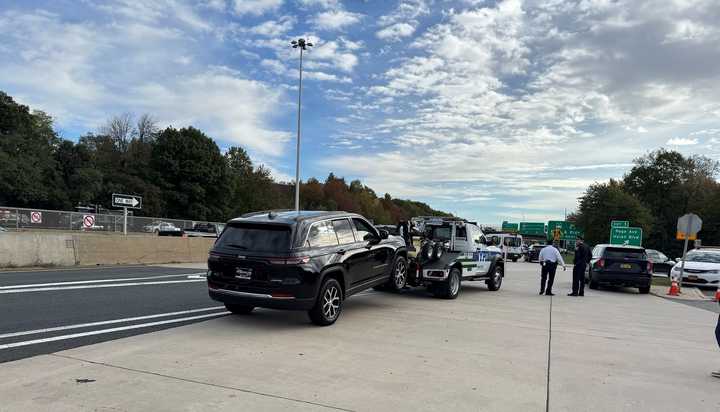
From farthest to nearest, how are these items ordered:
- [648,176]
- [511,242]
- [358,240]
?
[648,176] < [511,242] < [358,240]

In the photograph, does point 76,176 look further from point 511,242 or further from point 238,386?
point 238,386

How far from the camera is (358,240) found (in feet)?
29.4

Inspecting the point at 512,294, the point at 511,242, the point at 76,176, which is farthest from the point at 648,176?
the point at 76,176

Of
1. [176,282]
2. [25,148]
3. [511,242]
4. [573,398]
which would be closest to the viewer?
[573,398]

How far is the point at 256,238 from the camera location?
7793mm

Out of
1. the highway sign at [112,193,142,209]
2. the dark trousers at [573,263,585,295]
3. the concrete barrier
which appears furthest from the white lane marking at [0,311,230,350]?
the highway sign at [112,193,142,209]

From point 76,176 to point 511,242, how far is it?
53.0 metres

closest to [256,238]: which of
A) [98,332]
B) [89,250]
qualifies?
[98,332]

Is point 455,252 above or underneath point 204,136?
underneath

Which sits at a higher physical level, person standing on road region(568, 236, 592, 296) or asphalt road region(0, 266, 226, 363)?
person standing on road region(568, 236, 592, 296)

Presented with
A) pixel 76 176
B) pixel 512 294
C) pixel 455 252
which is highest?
pixel 76 176

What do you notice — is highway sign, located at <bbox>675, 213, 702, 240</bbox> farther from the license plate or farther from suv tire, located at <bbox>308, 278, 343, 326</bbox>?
the license plate

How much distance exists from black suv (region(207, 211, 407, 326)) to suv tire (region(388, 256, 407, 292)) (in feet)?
Answer: 4.41

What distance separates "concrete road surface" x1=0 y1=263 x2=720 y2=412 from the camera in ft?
15.1
